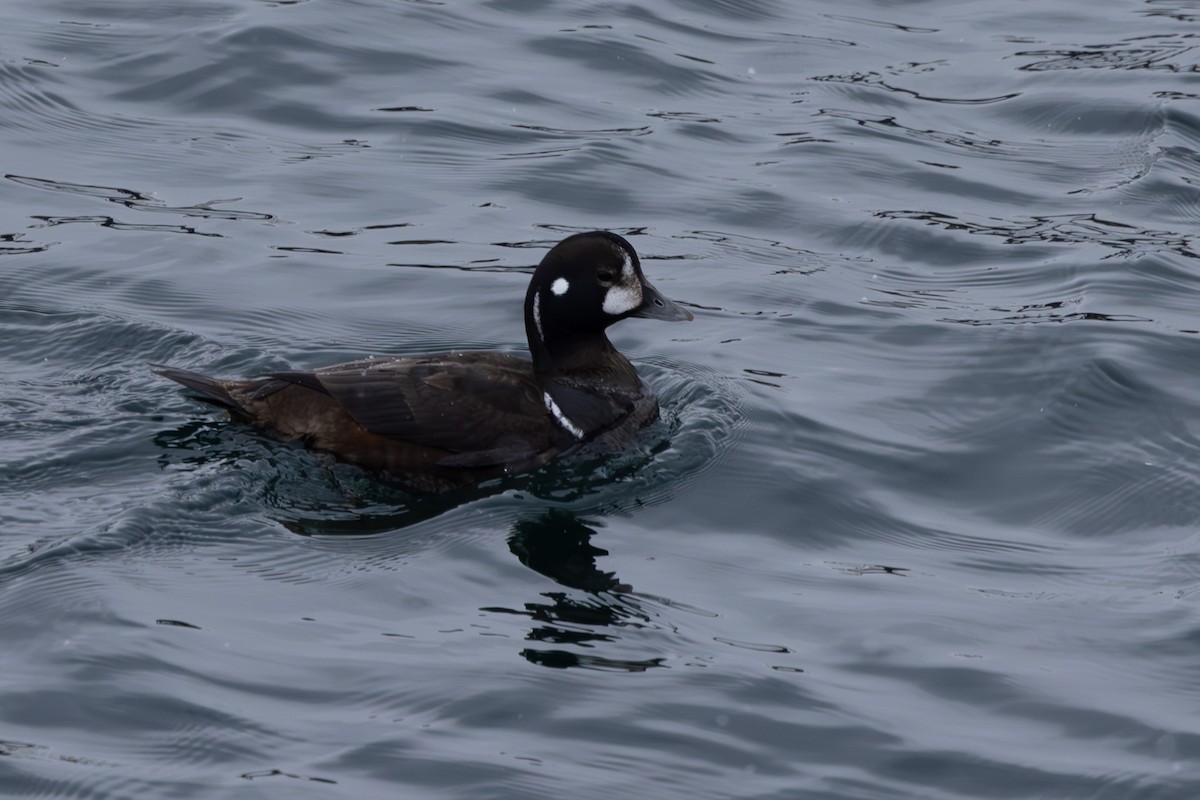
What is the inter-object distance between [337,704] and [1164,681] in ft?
9.16

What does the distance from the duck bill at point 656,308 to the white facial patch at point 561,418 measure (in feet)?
2.19

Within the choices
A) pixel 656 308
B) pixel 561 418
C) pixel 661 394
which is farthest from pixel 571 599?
pixel 661 394

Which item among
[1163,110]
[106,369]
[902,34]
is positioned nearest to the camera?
[106,369]

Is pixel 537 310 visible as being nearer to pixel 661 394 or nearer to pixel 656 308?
pixel 656 308

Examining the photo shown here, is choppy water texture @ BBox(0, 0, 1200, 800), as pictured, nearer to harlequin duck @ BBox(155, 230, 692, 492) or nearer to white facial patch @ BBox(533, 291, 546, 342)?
harlequin duck @ BBox(155, 230, 692, 492)

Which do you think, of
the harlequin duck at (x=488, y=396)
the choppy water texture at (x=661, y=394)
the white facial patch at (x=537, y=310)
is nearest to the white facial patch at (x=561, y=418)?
the harlequin duck at (x=488, y=396)

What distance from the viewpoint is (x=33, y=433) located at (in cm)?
752

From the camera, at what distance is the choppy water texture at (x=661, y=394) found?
5477 millimetres

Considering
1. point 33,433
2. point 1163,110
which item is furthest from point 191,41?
point 1163,110

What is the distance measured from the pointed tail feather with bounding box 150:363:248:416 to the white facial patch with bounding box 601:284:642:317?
1.70 m

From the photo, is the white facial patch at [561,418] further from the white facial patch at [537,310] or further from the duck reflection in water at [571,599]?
the duck reflection in water at [571,599]

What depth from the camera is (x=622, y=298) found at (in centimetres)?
789

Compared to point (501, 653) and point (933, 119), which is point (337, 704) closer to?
point (501, 653)

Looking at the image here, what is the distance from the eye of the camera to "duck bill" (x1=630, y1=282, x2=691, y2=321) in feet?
26.2
